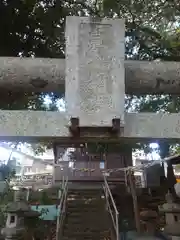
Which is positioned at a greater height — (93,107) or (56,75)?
(56,75)

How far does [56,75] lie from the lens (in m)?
2.43

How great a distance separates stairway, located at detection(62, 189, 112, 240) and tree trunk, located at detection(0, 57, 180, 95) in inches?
196

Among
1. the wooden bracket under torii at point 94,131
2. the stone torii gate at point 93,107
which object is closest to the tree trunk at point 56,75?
the stone torii gate at point 93,107

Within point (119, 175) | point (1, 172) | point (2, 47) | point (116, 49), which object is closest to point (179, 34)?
point (2, 47)

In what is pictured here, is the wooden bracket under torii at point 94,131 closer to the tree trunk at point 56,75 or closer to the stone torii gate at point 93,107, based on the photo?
the stone torii gate at point 93,107

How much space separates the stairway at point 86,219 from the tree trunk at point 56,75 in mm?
4987

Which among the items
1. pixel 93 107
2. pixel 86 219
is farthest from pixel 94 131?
pixel 86 219

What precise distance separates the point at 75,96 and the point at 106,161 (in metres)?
11.1

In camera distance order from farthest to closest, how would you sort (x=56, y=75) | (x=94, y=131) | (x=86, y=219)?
(x=86, y=219) < (x=56, y=75) < (x=94, y=131)

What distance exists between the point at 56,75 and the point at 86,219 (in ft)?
19.7

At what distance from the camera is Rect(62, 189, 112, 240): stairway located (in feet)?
22.9

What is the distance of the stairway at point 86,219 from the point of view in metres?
6.98

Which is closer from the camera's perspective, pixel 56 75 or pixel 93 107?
pixel 93 107

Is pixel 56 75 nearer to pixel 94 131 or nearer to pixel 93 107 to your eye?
pixel 93 107
